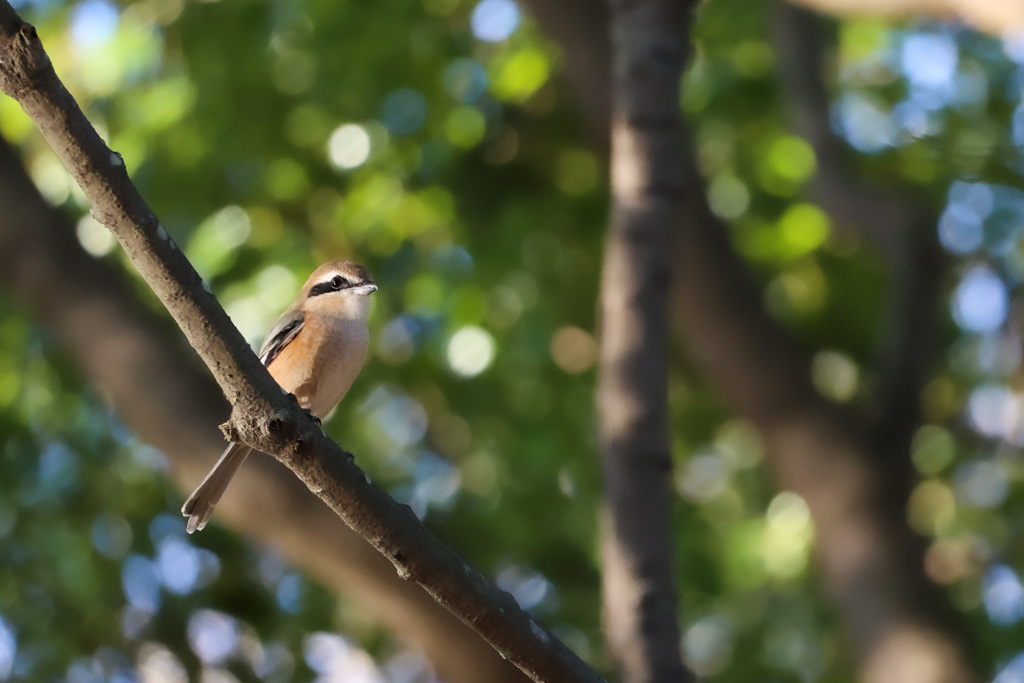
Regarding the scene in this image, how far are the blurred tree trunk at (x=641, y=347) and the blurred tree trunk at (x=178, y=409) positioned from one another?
1191 mm

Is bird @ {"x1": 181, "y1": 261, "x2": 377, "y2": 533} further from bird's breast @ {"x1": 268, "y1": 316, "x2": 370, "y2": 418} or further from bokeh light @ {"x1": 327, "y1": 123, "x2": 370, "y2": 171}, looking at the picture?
bokeh light @ {"x1": 327, "y1": 123, "x2": 370, "y2": 171}

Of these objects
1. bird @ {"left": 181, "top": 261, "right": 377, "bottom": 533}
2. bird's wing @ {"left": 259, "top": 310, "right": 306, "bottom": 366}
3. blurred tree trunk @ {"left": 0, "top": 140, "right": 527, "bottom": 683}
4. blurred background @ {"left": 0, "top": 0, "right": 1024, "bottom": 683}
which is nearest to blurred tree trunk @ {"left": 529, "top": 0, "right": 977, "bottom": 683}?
blurred background @ {"left": 0, "top": 0, "right": 1024, "bottom": 683}

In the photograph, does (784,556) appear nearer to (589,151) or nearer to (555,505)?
(555,505)

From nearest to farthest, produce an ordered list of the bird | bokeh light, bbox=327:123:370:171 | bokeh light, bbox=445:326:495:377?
the bird
bokeh light, bbox=445:326:495:377
bokeh light, bbox=327:123:370:171

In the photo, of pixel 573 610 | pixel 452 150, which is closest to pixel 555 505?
pixel 573 610

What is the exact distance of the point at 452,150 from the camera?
341 inches

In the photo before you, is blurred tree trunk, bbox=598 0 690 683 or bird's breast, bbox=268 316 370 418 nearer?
blurred tree trunk, bbox=598 0 690 683

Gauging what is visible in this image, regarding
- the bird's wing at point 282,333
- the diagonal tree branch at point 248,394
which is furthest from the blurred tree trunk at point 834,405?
the diagonal tree branch at point 248,394

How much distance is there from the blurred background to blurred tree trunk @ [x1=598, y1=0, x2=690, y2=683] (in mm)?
2050

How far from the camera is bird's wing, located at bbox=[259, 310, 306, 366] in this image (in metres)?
5.47

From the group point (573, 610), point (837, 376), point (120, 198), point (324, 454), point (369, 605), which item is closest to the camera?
point (120, 198)

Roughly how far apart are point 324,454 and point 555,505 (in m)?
5.67

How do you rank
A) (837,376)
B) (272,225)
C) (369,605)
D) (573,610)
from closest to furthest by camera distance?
(369,605), (573,610), (272,225), (837,376)

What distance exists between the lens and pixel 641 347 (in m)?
5.32
